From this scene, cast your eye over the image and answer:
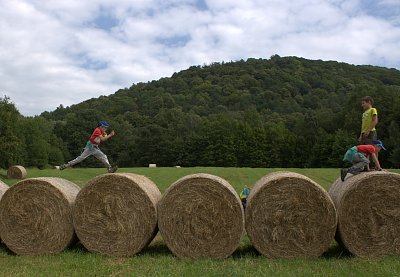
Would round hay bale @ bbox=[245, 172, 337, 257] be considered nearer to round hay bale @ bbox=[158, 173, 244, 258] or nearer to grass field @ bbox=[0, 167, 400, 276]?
grass field @ bbox=[0, 167, 400, 276]

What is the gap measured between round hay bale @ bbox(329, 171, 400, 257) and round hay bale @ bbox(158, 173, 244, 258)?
72.1 inches

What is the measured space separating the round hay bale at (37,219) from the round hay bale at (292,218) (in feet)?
11.2

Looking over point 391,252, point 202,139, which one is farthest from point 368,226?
point 202,139

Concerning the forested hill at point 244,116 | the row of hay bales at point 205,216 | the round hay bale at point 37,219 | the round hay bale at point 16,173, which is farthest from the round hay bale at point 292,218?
the forested hill at point 244,116

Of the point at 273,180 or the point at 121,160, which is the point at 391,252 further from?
the point at 121,160

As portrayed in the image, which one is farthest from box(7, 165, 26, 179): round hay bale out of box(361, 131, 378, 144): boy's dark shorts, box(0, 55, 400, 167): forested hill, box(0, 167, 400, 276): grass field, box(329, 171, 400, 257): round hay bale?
box(0, 55, 400, 167): forested hill

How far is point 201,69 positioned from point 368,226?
107 m

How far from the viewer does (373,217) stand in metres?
7.54

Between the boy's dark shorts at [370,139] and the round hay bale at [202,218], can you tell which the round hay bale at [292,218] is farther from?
the boy's dark shorts at [370,139]

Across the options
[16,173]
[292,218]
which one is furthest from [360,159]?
[16,173]

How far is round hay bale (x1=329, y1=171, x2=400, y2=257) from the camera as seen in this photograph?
7.51m

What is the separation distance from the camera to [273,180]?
7688mm

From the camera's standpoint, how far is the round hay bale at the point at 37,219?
8.23 meters

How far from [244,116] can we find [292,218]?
3020 inches
